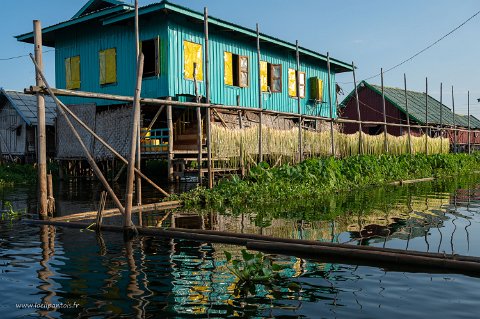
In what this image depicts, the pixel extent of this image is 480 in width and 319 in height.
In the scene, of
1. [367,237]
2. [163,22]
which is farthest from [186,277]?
[163,22]

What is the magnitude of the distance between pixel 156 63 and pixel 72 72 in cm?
484

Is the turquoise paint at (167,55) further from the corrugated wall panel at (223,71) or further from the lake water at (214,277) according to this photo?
the lake water at (214,277)

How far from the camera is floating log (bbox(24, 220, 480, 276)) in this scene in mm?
5168

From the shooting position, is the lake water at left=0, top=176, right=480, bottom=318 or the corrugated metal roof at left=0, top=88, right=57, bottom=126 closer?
the lake water at left=0, top=176, right=480, bottom=318

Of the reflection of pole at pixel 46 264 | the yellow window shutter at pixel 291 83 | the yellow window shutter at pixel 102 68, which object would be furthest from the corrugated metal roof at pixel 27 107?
the reflection of pole at pixel 46 264

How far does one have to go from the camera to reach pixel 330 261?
5781mm

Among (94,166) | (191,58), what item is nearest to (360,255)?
(94,166)

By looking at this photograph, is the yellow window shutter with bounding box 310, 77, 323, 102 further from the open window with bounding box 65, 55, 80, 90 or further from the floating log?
the floating log

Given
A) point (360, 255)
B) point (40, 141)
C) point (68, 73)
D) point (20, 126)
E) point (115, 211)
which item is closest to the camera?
point (360, 255)

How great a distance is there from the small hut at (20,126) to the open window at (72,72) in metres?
6.06

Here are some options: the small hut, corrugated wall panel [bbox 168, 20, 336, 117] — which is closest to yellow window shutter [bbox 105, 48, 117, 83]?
corrugated wall panel [bbox 168, 20, 336, 117]

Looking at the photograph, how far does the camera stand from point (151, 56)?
18.5m

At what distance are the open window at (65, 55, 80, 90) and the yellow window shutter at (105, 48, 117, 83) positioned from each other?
Answer: 5.94 feet

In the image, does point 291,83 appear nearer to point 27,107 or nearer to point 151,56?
point 151,56
